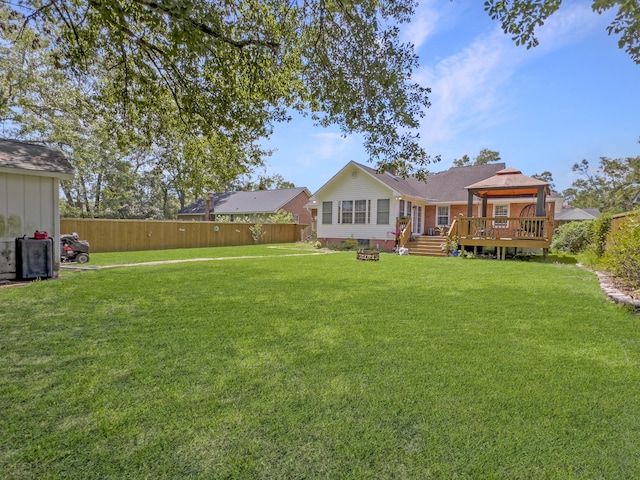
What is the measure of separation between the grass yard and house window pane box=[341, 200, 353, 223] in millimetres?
13722

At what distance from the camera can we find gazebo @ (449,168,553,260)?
12.7 m

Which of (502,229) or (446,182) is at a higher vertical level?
(446,182)

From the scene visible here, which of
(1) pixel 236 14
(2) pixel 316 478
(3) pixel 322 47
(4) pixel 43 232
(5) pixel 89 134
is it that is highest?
(5) pixel 89 134

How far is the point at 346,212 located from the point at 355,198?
0.94m

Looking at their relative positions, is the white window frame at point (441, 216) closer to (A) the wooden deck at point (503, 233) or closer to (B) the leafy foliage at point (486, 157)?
(A) the wooden deck at point (503, 233)

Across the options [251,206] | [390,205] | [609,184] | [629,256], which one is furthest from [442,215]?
[609,184]

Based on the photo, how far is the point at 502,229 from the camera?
13.4m

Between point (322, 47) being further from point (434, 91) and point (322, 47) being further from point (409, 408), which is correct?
point (409, 408)

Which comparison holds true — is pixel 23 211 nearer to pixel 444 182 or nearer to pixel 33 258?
pixel 33 258

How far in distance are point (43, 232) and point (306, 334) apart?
6.97 m

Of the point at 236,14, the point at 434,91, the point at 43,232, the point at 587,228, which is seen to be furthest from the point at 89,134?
the point at 587,228

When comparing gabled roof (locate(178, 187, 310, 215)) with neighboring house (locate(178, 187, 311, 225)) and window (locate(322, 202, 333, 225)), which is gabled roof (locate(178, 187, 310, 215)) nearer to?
neighboring house (locate(178, 187, 311, 225))

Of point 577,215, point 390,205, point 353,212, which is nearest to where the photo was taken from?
point 390,205

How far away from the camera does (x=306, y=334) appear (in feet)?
12.8
